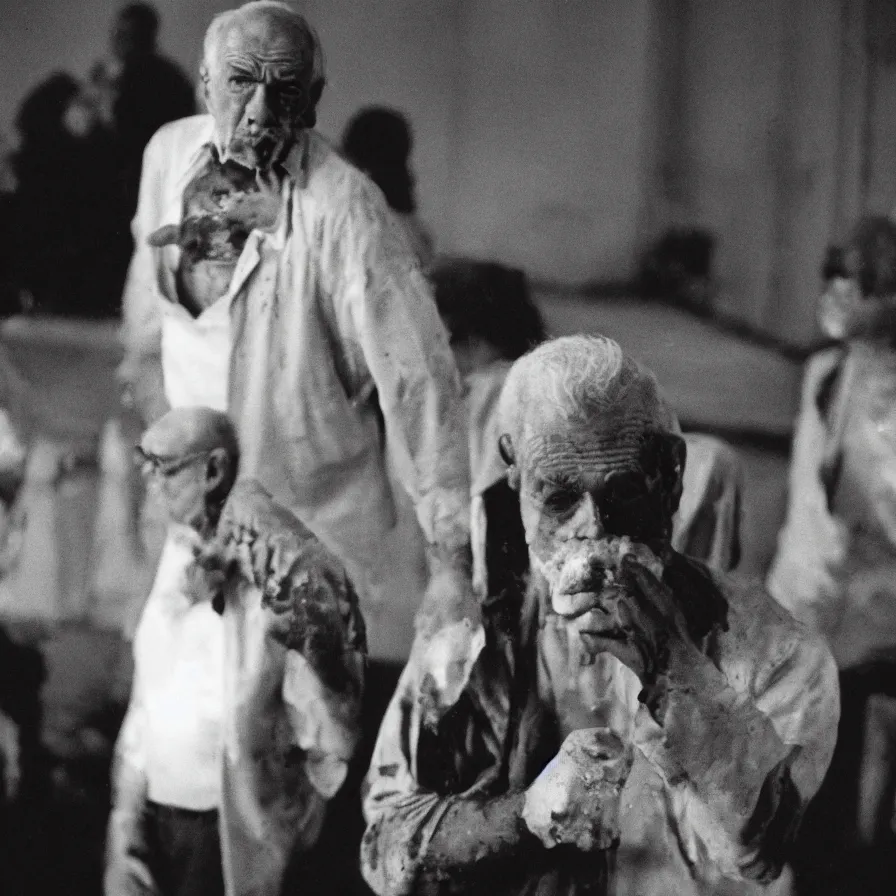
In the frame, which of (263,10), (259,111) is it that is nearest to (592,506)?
(259,111)

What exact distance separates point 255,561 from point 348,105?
Result: 2.32ft

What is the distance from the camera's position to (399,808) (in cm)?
233

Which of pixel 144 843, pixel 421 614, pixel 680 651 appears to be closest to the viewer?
pixel 680 651

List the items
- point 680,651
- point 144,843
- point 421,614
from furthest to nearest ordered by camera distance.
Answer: point 144,843 < point 421,614 < point 680,651

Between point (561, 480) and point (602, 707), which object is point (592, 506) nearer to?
point (561, 480)

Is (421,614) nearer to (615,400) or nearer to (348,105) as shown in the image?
(615,400)

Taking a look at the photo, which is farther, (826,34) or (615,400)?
(826,34)

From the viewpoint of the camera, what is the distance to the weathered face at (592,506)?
2158 millimetres

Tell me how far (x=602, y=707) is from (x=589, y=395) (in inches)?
16.4

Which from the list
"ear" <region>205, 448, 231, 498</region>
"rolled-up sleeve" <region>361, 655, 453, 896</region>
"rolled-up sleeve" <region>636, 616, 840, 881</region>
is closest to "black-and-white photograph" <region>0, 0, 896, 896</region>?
"ear" <region>205, 448, 231, 498</region>

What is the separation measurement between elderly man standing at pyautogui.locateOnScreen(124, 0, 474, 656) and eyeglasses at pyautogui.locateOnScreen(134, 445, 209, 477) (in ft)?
0.27

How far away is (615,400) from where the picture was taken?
2.18 metres

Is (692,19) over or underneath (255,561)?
over

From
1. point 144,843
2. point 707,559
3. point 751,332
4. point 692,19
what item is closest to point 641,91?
point 692,19
